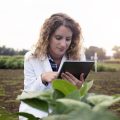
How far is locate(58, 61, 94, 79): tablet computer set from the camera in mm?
2051

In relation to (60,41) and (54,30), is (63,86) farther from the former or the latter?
(54,30)

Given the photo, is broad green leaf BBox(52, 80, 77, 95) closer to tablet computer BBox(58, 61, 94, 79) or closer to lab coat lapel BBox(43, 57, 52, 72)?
tablet computer BBox(58, 61, 94, 79)

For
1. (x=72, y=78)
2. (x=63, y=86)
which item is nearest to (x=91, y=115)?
(x=63, y=86)

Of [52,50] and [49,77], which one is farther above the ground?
[52,50]

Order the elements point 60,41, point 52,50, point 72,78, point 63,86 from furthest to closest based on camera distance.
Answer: point 52,50, point 60,41, point 72,78, point 63,86

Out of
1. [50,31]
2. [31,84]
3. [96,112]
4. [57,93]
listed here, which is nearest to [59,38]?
[50,31]

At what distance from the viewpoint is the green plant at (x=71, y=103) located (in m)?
0.53

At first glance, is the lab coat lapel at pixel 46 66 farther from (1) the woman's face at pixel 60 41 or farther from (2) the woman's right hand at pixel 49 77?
(2) the woman's right hand at pixel 49 77

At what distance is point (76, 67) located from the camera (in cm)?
213

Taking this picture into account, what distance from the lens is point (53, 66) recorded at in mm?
2531

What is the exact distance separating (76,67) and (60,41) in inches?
13.7

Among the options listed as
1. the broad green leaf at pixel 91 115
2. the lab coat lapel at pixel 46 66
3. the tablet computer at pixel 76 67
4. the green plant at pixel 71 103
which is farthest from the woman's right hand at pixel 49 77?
the broad green leaf at pixel 91 115

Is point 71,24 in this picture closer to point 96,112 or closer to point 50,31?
point 50,31

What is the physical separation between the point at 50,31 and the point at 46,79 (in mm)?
508
